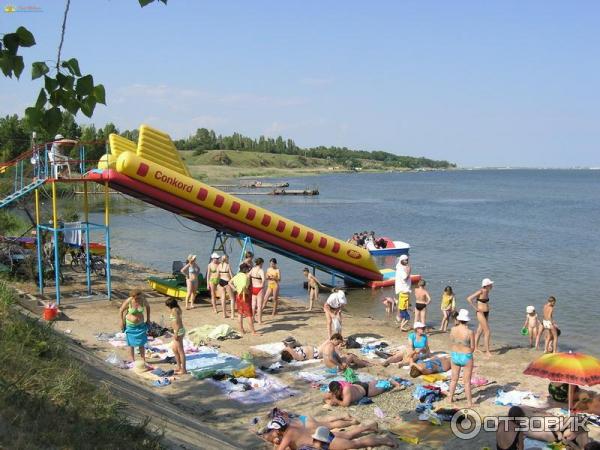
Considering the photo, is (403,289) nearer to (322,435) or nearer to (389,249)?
(322,435)

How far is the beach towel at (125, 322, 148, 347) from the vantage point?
10328 mm

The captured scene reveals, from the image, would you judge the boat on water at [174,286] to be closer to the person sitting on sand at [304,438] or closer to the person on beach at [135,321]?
the person on beach at [135,321]

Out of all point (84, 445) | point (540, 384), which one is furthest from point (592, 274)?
point (84, 445)

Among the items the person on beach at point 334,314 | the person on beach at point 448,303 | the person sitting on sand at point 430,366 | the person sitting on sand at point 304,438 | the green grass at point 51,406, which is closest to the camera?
the green grass at point 51,406

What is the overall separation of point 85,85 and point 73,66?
137mm

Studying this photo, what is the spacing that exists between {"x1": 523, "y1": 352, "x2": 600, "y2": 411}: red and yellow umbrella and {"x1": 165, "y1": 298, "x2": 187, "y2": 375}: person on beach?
5.33 meters

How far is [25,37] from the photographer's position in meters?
3.42

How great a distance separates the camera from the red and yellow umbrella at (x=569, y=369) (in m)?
7.70

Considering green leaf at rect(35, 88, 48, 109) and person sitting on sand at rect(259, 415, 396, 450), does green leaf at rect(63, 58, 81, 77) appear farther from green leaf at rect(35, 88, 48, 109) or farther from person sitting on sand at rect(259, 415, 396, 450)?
person sitting on sand at rect(259, 415, 396, 450)

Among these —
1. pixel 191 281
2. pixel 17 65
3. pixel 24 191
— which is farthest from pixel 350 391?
pixel 24 191

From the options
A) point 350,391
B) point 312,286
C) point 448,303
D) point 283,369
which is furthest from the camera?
point 312,286

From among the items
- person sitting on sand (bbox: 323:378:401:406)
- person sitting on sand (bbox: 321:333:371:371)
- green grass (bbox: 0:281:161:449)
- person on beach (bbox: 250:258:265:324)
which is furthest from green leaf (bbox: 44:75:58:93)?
person on beach (bbox: 250:258:265:324)

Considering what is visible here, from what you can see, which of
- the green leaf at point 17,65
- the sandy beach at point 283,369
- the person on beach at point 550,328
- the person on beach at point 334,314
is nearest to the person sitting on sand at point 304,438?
the sandy beach at point 283,369

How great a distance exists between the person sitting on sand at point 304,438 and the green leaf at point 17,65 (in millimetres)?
5258
